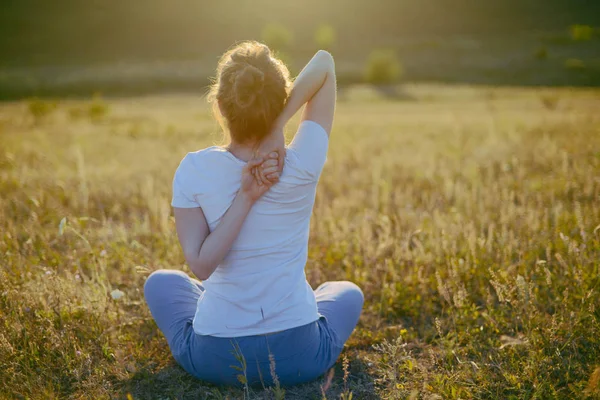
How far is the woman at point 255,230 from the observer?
92.0 inches

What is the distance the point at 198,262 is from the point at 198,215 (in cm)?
24

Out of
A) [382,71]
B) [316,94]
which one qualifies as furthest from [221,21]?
[316,94]

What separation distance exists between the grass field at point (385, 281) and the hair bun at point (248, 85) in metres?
0.43

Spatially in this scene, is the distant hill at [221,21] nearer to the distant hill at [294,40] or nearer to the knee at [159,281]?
the distant hill at [294,40]

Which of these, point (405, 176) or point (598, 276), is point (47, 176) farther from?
point (598, 276)

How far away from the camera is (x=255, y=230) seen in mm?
2498

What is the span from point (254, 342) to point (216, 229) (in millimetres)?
668

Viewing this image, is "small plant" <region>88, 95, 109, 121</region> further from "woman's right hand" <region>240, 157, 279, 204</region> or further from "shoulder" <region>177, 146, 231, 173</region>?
"woman's right hand" <region>240, 157, 279, 204</region>

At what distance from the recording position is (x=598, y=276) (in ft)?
11.0

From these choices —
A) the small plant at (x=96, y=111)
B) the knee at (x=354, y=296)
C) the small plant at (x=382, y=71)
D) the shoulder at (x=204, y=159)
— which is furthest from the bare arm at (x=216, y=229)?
the small plant at (x=382, y=71)

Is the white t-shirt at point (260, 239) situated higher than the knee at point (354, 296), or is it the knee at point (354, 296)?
the white t-shirt at point (260, 239)

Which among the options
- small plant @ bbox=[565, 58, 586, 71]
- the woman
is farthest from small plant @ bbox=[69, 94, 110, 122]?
small plant @ bbox=[565, 58, 586, 71]

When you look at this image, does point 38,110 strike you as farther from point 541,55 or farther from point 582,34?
point 582,34

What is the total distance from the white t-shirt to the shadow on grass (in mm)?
435
